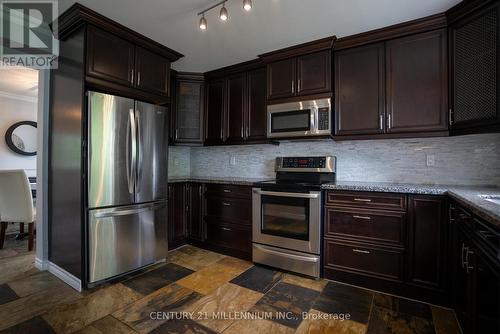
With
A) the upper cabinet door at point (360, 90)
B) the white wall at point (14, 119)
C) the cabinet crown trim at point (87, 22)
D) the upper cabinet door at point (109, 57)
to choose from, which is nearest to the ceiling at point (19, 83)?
the white wall at point (14, 119)

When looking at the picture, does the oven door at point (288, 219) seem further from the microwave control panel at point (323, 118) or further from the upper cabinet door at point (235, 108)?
the upper cabinet door at point (235, 108)

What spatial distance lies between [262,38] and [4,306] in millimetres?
3255

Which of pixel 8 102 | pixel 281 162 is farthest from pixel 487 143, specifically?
pixel 8 102

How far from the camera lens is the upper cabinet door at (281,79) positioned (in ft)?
8.87

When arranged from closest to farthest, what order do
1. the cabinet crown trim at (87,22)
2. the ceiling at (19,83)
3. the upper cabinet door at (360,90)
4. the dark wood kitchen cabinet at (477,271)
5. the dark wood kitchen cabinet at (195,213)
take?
1. the dark wood kitchen cabinet at (477,271)
2. the cabinet crown trim at (87,22)
3. the upper cabinet door at (360,90)
4. the dark wood kitchen cabinet at (195,213)
5. the ceiling at (19,83)

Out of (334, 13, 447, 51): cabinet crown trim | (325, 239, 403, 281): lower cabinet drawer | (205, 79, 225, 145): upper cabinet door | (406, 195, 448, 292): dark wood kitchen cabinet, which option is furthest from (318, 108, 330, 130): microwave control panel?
(205, 79, 225, 145): upper cabinet door

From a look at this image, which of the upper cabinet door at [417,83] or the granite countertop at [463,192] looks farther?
the upper cabinet door at [417,83]

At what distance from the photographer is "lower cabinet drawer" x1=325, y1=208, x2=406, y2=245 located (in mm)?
2051

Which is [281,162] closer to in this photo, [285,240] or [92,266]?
[285,240]

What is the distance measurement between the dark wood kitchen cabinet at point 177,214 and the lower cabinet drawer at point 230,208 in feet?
1.16

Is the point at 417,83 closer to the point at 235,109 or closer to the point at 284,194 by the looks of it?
the point at 284,194

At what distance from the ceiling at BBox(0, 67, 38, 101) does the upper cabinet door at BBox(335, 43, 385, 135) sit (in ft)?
15.2

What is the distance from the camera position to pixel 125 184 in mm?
2338

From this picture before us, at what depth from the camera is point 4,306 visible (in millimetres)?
1899
